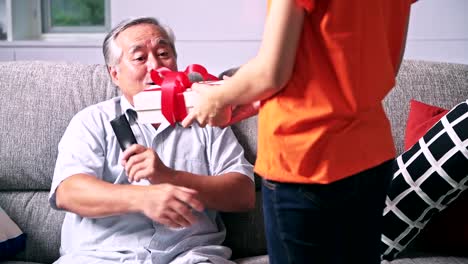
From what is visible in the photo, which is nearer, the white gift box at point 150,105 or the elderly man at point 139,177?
the white gift box at point 150,105

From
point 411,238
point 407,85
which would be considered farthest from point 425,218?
point 407,85

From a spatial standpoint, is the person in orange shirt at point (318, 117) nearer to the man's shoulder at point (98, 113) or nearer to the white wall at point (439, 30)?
the man's shoulder at point (98, 113)

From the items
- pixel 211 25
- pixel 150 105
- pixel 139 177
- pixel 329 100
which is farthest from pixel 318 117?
pixel 211 25

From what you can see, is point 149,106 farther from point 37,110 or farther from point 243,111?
point 37,110

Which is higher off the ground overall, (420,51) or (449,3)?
(449,3)

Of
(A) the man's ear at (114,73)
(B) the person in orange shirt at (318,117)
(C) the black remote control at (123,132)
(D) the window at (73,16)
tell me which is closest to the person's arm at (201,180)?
(C) the black remote control at (123,132)

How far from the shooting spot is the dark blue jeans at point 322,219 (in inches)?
41.5

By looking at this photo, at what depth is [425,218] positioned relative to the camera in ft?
6.31

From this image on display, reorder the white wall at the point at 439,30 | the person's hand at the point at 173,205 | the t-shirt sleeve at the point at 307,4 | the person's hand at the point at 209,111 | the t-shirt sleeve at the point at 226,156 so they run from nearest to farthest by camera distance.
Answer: the t-shirt sleeve at the point at 307,4
the person's hand at the point at 209,111
the person's hand at the point at 173,205
the t-shirt sleeve at the point at 226,156
the white wall at the point at 439,30

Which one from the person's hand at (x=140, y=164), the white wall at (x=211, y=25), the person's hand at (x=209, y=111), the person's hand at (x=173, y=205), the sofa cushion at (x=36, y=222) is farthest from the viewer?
the white wall at (x=211, y=25)

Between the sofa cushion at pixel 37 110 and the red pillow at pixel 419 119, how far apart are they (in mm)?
940

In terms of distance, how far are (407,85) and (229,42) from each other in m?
1.07

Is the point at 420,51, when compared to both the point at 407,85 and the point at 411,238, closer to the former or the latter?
the point at 407,85

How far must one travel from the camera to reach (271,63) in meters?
1.01
